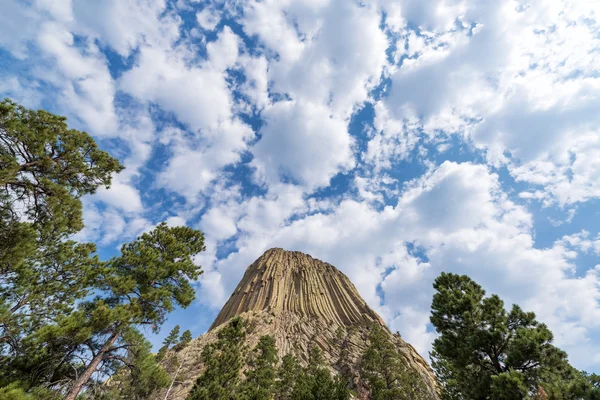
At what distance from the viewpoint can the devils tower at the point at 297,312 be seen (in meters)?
48.1

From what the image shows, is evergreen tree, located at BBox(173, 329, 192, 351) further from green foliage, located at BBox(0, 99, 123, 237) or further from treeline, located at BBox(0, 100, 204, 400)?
green foliage, located at BBox(0, 99, 123, 237)

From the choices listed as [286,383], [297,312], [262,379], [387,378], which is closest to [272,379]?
[262,379]

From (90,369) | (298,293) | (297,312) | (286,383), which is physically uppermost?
(298,293)

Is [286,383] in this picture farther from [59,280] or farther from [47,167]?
[47,167]

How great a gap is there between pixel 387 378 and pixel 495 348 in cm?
2397

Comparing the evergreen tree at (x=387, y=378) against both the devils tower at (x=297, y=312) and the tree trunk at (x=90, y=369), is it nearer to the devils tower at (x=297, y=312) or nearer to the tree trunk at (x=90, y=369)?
the devils tower at (x=297, y=312)

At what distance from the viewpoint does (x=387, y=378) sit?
29.9 m

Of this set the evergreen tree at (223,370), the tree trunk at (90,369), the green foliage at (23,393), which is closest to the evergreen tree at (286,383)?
the evergreen tree at (223,370)

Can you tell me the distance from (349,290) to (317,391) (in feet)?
210

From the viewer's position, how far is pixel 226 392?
67.7ft

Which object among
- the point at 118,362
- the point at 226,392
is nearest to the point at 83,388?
the point at 118,362

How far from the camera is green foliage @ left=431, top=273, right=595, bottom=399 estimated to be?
9.31 metres

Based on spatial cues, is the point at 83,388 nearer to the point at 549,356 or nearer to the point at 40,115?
the point at 40,115

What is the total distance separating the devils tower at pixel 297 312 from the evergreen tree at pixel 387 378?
10360 millimetres
